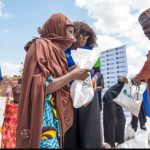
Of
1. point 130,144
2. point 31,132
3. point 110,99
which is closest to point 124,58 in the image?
point 110,99

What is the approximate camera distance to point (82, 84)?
221cm

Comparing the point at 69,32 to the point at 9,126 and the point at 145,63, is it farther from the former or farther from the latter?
the point at 9,126

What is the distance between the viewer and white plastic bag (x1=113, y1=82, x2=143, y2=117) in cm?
281

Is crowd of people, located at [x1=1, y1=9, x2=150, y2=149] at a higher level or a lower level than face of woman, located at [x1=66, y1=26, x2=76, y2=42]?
lower

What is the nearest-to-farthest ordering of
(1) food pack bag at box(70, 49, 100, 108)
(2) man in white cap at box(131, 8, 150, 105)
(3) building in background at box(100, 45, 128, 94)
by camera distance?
(1) food pack bag at box(70, 49, 100, 108)
(2) man in white cap at box(131, 8, 150, 105)
(3) building in background at box(100, 45, 128, 94)

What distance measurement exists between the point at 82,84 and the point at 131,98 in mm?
809

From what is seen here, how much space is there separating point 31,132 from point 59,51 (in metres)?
0.56

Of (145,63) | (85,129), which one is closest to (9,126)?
(85,129)

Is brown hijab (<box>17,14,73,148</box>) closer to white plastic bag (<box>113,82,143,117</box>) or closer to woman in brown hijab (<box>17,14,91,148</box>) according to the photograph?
woman in brown hijab (<box>17,14,91,148</box>)

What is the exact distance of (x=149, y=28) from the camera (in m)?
2.51

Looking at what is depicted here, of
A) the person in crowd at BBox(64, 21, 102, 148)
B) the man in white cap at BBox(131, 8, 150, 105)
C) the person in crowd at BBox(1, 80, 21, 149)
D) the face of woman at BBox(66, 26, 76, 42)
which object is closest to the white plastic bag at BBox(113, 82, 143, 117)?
the man in white cap at BBox(131, 8, 150, 105)

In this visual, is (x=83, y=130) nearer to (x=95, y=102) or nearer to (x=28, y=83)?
(x=95, y=102)

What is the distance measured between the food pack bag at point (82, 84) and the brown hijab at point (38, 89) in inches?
1.8

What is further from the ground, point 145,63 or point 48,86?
point 145,63
